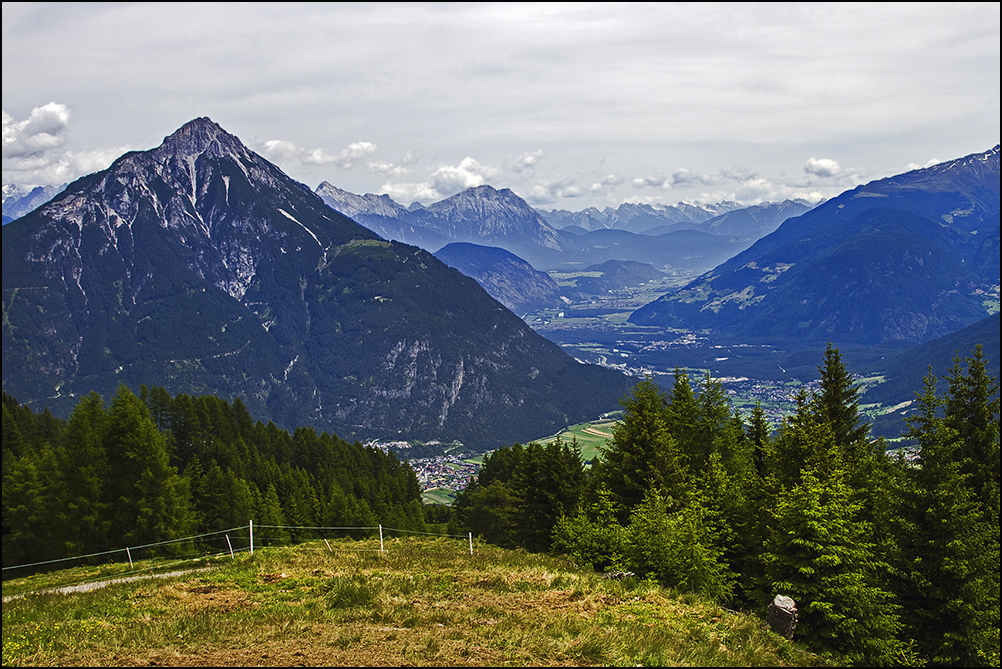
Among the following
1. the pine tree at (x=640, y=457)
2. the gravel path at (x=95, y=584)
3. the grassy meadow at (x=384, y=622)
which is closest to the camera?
the grassy meadow at (x=384, y=622)

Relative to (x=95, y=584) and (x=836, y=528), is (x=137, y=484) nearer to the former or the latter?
(x=95, y=584)

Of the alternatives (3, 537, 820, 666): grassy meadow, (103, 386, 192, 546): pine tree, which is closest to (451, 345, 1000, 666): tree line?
(3, 537, 820, 666): grassy meadow

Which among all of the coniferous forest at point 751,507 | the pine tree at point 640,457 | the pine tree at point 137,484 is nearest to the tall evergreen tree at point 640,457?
the pine tree at point 640,457

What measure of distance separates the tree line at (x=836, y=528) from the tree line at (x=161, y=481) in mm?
32500

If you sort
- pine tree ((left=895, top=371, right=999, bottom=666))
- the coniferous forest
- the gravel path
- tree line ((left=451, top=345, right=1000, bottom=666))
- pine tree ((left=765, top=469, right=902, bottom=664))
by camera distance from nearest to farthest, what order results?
pine tree ((left=765, top=469, right=902, bottom=664)), tree line ((left=451, top=345, right=1000, bottom=666)), the coniferous forest, pine tree ((left=895, top=371, right=999, bottom=666)), the gravel path

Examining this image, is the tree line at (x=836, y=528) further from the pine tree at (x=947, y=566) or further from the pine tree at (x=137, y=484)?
the pine tree at (x=137, y=484)

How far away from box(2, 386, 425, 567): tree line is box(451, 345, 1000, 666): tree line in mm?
32500

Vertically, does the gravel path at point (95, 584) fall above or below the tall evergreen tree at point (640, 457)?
below

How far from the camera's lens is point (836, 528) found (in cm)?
2355

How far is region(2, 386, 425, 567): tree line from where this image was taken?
4656 cm

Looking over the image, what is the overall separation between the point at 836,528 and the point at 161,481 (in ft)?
150

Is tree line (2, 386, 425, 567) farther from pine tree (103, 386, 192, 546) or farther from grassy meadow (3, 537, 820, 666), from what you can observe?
grassy meadow (3, 537, 820, 666)

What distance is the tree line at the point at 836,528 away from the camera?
23.0 metres

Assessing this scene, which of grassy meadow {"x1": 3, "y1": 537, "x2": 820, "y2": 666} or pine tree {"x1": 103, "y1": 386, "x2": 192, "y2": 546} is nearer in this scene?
grassy meadow {"x1": 3, "y1": 537, "x2": 820, "y2": 666}
